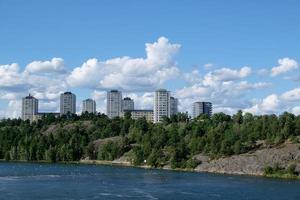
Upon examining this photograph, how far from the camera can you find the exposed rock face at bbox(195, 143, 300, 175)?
165500 mm

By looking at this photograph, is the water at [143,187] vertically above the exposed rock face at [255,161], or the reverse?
the exposed rock face at [255,161]

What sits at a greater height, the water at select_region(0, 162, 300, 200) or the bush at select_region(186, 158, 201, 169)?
the bush at select_region(186, 158, 201, 169)

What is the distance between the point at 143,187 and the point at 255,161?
192 feet

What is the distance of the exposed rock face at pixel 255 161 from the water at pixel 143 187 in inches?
711

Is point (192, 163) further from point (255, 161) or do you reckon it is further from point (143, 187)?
point (143, 187)

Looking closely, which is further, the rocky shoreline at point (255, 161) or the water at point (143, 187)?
the rocky shoreline at point (255, 161)

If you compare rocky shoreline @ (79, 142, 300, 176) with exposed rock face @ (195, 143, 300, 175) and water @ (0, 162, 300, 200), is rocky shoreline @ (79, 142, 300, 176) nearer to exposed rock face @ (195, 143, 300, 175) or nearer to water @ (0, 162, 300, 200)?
exposed rock face @ (195, 143, 300, 175)

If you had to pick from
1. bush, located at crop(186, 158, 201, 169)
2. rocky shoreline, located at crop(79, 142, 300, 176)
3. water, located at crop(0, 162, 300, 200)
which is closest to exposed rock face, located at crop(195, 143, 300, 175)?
rocky shoreline, located at crop(79, 142, 300, 176)

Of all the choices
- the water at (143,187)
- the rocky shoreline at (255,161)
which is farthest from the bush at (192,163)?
the water at (143,187)

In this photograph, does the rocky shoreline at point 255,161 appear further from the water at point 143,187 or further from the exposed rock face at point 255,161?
the water at point 143,187

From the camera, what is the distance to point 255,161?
559 ft

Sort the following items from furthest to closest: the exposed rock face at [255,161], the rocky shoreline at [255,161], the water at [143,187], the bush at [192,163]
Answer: the bush at [192,163]
the exposed rock face at [255,161]
the rocky shoreline at [255,161]
the water at [143,187]

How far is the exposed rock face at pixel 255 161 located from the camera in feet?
543

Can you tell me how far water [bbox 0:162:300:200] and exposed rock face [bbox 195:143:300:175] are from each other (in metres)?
18.1
